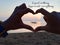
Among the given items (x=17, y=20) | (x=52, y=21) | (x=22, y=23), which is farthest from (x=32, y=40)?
(x=52, y=21)

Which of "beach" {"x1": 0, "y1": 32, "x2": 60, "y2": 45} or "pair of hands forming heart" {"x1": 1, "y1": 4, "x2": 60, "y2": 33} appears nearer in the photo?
"pair of hands forming heart" {"x1": 1, "y1": 4, "x2": 60, "y2": 33}

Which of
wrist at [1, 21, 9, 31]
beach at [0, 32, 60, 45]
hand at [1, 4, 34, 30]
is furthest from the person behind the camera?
beach at [0, 32, 60, 45]

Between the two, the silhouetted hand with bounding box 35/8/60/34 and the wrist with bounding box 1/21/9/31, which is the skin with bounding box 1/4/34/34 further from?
the silhouetted hand with bounding box 35/8/60/34

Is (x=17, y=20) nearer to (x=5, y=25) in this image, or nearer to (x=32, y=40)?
(x=5, y=25)

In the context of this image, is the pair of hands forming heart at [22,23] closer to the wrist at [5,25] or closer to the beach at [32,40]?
the wrist at [5,25]

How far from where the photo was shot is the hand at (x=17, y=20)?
4191mm

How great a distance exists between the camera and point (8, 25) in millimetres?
4449

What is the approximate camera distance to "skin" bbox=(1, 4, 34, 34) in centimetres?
419

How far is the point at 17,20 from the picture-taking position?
438 centimetres

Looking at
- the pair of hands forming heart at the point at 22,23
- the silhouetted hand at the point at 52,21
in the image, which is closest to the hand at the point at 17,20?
the pair of hands forming heart at the point at 22,23

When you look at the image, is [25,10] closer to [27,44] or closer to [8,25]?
[8,25]

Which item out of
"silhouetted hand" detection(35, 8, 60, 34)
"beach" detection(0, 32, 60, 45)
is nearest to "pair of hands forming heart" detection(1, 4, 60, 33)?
"silhouetted hand" detection(35, 8, 60, 34)

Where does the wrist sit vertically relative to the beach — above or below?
above

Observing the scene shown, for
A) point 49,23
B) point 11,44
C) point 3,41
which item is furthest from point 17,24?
point 3,41
